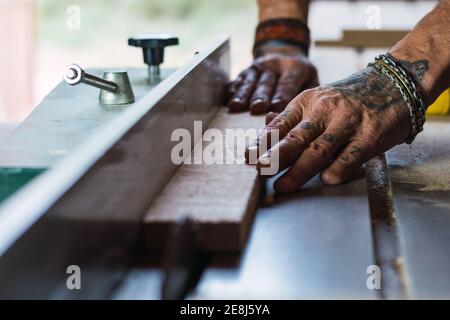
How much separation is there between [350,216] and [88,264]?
1.68 feet

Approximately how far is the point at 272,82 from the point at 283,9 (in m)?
0.59

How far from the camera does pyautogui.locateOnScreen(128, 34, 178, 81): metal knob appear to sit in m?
2.10

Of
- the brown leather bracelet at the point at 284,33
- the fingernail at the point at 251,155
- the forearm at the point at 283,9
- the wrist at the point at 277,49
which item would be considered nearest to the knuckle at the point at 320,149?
the fingernail at the point at 251,155

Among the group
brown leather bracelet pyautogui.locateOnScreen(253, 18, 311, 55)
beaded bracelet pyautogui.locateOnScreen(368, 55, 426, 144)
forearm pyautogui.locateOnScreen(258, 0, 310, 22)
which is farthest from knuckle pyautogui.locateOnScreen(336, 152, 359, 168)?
forearm pyautogui.locateOnScreen(258, 0, 310, 22)

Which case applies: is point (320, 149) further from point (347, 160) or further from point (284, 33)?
point (284, 33)

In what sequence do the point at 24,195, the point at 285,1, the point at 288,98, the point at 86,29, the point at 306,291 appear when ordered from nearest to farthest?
the point at 24,195 → the point at 306,291 → the point at 288,98 → the point at 285,1 → the point at 86,29

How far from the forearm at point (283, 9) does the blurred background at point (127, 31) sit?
0.78 feet

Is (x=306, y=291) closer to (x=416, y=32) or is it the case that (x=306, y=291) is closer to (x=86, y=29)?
(x=416, y=32)

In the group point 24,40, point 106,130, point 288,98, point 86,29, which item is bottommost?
point 86,29

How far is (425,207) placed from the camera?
52.8 inches

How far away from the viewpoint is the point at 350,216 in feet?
4.09

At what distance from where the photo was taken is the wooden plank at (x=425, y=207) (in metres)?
1.03

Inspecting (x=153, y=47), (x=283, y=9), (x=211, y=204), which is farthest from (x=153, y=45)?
(x=211, y=204)

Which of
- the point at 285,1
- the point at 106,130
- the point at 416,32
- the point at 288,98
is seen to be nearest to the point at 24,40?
the point at 285,1
